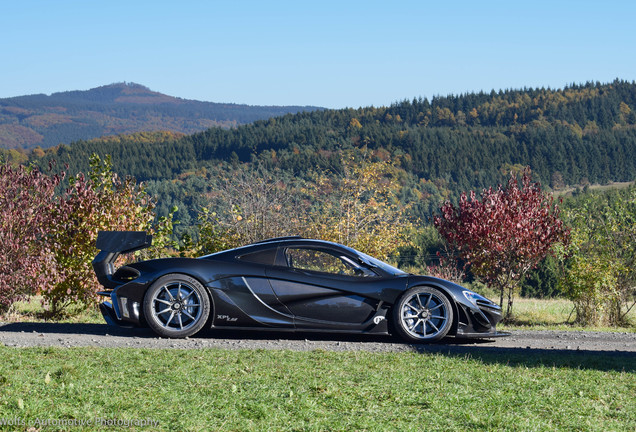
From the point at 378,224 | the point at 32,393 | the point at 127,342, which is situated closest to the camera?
the point at 32,393

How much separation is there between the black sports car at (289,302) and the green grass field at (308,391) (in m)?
1.40

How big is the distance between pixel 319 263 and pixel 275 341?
4.01ft

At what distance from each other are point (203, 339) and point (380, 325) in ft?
7.28

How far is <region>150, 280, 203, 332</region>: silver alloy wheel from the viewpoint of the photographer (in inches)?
343

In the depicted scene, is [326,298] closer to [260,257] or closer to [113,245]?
[260,257]

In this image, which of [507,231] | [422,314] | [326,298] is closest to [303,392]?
[326,298]

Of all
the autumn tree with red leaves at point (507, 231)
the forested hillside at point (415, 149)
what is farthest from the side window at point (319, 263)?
the forested hillside at point (415, 149)

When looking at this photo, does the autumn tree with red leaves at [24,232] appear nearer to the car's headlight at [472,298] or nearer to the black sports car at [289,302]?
the black sports car at [289,302]

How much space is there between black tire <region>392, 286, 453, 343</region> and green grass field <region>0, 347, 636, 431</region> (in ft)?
4.52

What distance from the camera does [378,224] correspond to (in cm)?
2086

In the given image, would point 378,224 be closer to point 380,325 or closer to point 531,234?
point 531,234

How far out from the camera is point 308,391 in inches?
212

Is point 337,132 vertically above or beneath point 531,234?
above

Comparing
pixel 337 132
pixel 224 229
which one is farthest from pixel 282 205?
pixel 337 132
